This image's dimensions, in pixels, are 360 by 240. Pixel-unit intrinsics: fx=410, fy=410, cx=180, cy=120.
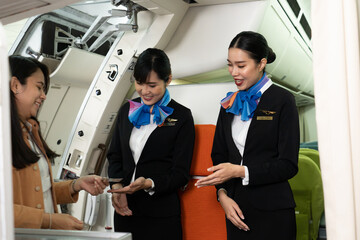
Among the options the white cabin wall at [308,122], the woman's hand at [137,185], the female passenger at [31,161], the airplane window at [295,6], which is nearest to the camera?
the female passenger at [31,161]

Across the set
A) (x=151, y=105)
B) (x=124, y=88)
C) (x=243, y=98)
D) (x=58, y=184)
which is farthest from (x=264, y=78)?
(x=124, y=88)

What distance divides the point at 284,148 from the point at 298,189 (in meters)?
1.70

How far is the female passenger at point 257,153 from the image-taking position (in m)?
2.14

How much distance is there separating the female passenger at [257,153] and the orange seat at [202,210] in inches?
23.7

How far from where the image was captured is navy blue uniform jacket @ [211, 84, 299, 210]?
7.00 feet

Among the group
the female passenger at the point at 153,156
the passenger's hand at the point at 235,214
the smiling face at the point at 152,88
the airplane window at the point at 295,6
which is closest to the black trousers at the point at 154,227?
the female passenger at the point at 153,156

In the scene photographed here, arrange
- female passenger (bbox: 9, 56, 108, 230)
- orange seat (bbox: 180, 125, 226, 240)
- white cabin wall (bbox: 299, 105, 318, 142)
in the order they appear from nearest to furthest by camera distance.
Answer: female passenger (bbox: 9, 56, 108, 230), orange seat (bbox: 180, 125, 226, 240), white cabin wall (bbox: 299, 105, 318, 142)

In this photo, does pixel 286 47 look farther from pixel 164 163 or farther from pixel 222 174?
pixel 222 174

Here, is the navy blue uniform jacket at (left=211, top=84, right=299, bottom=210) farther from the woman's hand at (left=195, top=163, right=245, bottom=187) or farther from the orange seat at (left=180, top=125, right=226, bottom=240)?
the orange seat at (left=180, top=125, right=226, bottom=240)

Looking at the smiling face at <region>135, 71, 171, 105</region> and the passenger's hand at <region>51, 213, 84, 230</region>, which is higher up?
the smiling face at <region>135, 71, 171, 105</region>

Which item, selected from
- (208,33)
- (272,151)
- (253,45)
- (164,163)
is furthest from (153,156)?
(208,33)

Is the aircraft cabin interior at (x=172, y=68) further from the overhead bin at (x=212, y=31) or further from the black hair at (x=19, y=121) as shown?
the black hair at (x=19, y=121)

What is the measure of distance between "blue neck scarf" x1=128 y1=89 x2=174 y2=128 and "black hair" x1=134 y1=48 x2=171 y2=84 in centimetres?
16

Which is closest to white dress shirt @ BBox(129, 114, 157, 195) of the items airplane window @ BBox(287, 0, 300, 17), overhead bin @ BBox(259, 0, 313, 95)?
overhead bin @ BBox(259, 0, 313, 95)
